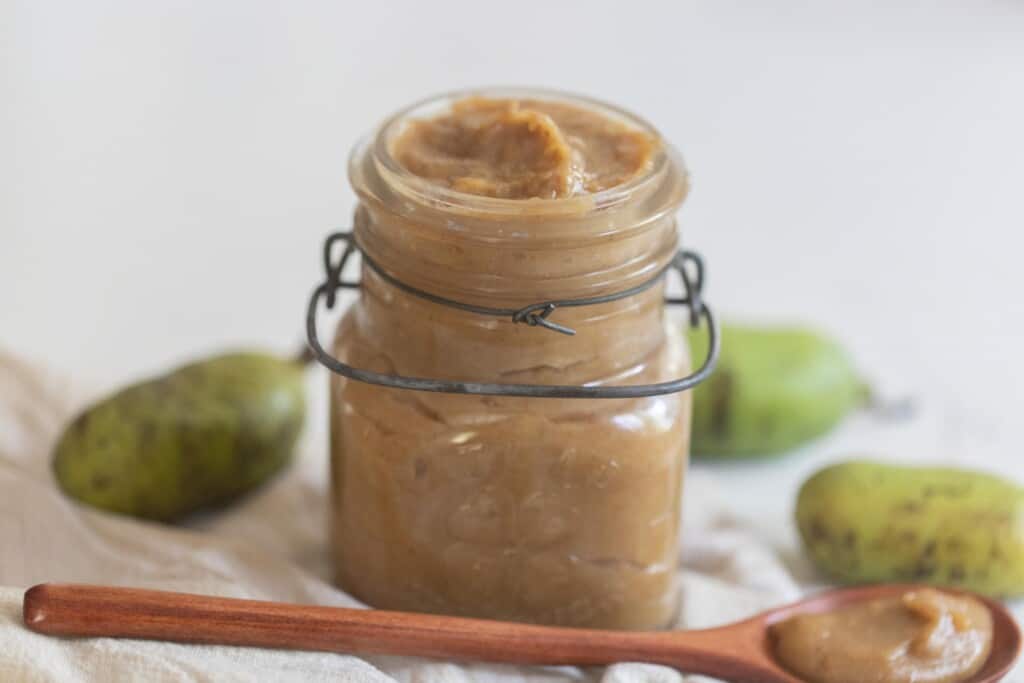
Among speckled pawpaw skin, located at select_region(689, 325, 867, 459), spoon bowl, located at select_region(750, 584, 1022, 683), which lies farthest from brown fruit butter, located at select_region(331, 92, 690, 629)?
speckled pawpaw skin, located at select_region(689, 325, 867, 459)

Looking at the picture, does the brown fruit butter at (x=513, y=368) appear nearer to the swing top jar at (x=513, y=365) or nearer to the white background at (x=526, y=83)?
the swing top jar at (x=513, y=365)

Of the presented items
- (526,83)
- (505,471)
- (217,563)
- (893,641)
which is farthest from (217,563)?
(526,83)

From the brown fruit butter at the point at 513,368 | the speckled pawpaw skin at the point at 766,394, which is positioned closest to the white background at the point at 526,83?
the speckled pawpaw skin at the point at 766,394

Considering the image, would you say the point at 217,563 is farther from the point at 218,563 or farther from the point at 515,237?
the point at 515,237

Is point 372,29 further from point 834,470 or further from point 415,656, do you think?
point 415,656

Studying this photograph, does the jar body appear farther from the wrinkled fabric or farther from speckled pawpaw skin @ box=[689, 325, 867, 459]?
speckled pawpaw skin @ box=[689, 325, 867, 459]

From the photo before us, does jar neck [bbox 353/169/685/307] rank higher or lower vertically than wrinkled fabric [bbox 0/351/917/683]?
higher

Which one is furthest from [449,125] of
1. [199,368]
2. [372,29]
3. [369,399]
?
[372,29]
